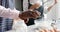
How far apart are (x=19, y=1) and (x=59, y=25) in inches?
17.6

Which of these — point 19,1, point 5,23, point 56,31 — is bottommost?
point 56,31

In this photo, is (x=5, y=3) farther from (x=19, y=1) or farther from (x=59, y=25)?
(x=59, y=25)

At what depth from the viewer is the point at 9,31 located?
0.58 metres

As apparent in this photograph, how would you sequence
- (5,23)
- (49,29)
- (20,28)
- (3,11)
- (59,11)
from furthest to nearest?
(59,11)
(49,29)
(20,28)
(5,23)
(3,11)

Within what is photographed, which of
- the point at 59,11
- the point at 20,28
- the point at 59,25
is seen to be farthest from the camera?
the point at 59,11

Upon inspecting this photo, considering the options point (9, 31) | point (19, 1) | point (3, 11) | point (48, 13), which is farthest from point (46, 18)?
point (3, 11)

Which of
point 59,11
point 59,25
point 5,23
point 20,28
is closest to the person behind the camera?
point 5,23

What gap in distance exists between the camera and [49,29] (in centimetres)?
79

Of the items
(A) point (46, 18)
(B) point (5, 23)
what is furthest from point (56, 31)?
(B) point (5, 23)

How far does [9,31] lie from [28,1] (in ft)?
1.03

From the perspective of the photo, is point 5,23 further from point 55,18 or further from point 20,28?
point 55,18

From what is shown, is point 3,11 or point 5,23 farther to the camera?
point 5,23

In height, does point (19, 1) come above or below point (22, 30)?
above

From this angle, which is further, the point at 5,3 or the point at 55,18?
the point at 55,18
